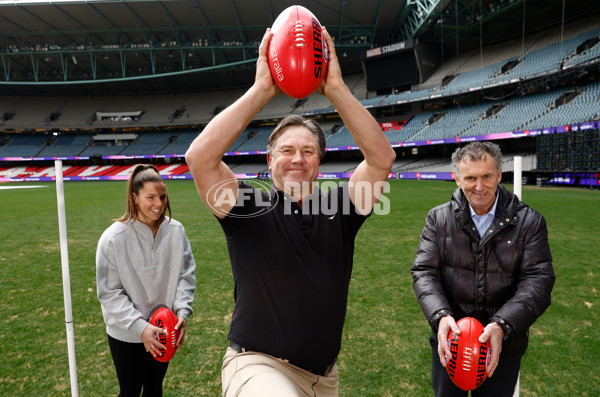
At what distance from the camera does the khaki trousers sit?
4.03 feet

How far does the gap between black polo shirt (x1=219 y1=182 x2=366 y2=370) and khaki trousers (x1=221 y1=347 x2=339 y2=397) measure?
38 millimetres

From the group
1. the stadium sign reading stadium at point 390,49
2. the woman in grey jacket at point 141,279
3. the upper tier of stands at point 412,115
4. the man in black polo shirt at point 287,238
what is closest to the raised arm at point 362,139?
the man in black polo shirt at point 287,238

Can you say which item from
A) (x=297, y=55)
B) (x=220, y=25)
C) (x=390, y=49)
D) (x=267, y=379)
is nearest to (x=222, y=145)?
(x=297, y=55)

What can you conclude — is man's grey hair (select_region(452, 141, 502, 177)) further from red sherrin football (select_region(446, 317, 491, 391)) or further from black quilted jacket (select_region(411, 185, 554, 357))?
red sherrin football (select_region(446, 317, 491, 391))

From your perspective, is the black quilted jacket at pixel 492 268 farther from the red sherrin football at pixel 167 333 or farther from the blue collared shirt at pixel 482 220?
the red sherrin football at pixel 167 333

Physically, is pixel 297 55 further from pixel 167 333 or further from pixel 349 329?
pixel 349 329

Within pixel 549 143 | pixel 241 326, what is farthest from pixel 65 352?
pixel 549 143

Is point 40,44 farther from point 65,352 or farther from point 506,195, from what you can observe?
point 506,195

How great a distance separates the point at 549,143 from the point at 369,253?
19.1 m

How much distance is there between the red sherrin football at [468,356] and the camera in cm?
177

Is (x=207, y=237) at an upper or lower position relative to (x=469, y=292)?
lower

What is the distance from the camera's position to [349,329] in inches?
156

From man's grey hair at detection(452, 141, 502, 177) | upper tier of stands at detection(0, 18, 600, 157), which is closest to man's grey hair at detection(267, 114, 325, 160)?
man's grey hair at detection(452, 141, 502, 177)

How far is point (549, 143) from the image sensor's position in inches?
773
